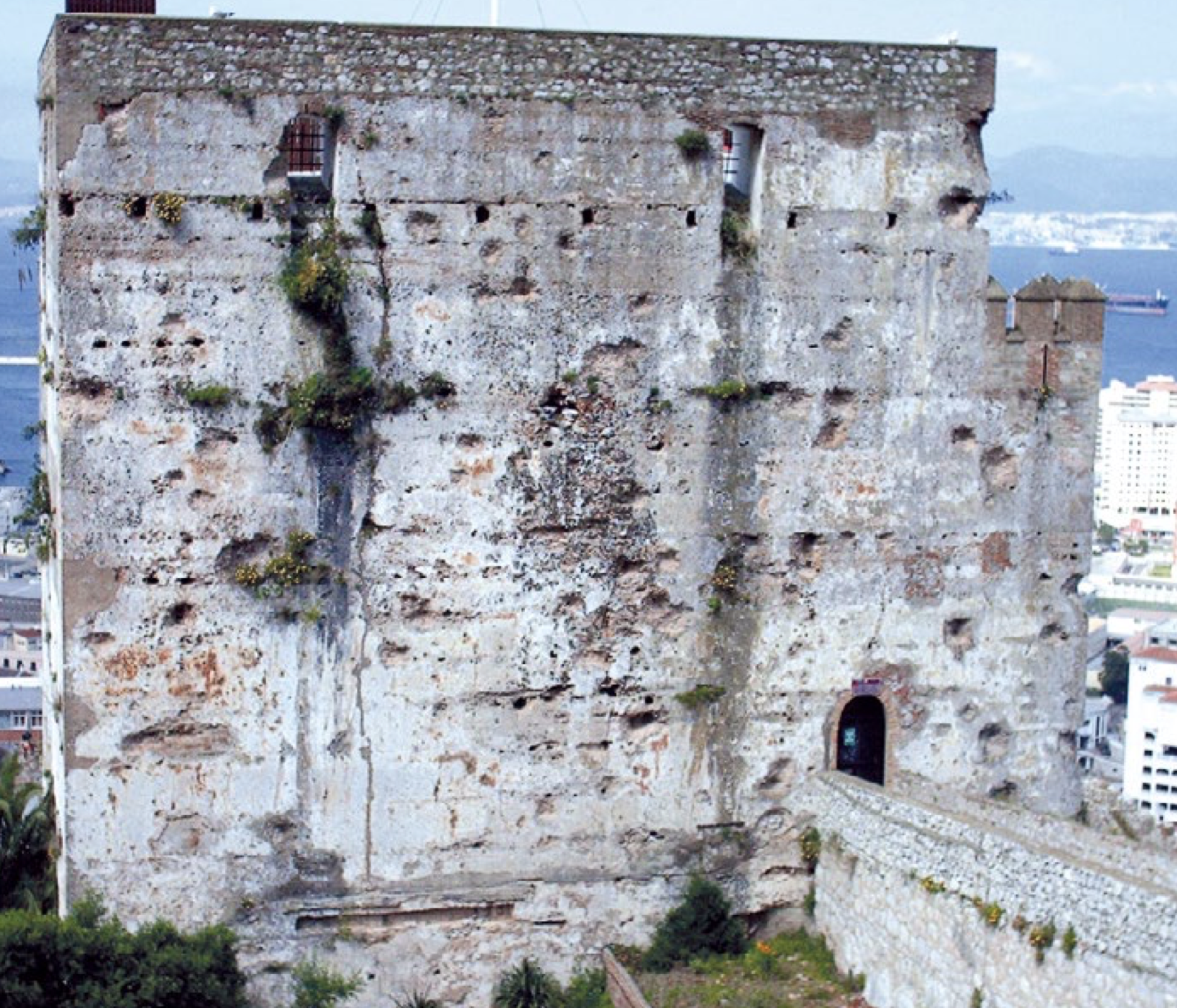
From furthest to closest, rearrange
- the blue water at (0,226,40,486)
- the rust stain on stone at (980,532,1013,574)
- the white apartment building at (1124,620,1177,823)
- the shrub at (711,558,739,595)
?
the blue water at (0,226,40,486), the white apartment building at (1124,620,1177,823), the rust stain on stone at (980,532,1013,574), the shrub at (711,558,739,595)

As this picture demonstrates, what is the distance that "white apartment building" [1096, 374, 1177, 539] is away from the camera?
7480 inches

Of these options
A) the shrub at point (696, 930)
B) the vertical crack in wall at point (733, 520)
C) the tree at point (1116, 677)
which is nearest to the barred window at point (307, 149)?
the vertical crack in wall at point (733, 520)

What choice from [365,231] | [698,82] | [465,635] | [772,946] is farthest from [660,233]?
[772,946]

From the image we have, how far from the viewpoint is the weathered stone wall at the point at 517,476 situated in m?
22.2

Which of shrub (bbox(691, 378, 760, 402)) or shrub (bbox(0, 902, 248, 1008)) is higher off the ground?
shrub (bbox(691, 378, 760, 402))

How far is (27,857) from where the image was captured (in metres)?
24.9

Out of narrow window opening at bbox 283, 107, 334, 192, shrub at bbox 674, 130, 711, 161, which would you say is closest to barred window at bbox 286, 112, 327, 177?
narrow window opening at bbox 283, 107, 334, 192

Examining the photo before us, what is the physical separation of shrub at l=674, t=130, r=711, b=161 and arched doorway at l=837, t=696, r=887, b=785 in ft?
20.7

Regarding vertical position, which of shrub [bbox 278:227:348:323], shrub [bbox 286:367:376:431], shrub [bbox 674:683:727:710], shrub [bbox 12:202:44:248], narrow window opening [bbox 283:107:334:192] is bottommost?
shrub [bbox 674:683:727:710]

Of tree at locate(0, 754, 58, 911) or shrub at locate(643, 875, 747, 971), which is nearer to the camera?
shrub at locate(643, 875, 747, 971)

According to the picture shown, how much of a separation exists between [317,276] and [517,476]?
2928mm

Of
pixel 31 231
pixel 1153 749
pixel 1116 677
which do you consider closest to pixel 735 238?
pixel 31 231

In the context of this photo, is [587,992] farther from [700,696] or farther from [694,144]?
[694,144]

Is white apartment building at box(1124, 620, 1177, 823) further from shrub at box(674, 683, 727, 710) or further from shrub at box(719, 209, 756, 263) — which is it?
shrub at box(719, 209, 756, 263)
